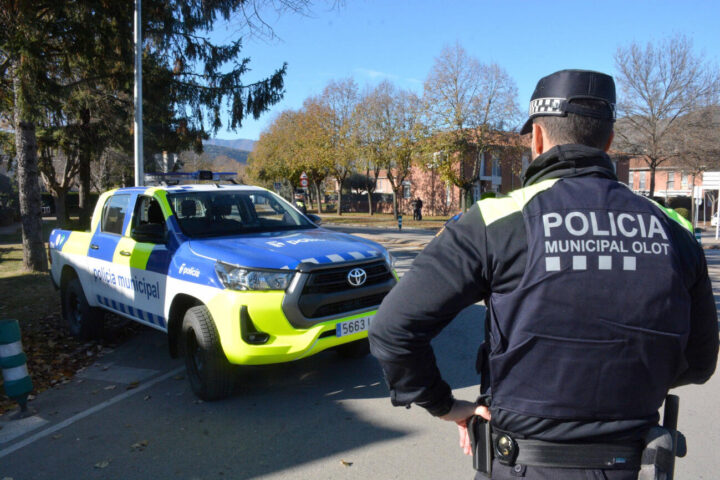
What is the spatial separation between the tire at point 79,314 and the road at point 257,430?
0.97 meters

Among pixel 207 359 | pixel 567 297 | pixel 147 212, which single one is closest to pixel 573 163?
pixel 567 297

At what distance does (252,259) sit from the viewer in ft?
14.9

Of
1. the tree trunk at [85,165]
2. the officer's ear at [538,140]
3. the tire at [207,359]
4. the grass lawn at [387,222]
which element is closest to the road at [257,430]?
the tire at [207,359]

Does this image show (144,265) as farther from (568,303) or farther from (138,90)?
(138,90)

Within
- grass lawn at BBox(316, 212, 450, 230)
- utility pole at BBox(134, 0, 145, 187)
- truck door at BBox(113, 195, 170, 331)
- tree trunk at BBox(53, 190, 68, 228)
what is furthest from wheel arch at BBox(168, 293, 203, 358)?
grass lawn at BBox(316, 212, 450, 230)

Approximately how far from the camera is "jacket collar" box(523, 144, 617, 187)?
165cm

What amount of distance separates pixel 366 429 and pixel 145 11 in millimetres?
12397

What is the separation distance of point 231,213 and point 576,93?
4.76 m

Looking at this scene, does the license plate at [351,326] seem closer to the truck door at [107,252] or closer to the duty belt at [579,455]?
the truck door at [107,252]

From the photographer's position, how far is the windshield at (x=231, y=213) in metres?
5.65

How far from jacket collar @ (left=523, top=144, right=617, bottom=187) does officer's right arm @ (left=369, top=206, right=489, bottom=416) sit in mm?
268

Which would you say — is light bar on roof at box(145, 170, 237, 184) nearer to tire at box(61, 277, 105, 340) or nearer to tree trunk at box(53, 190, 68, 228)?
tire at box(61, 277, 105, 340)

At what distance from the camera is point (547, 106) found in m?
1.74

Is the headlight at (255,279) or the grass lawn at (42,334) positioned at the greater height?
the headlight at (255,279)
